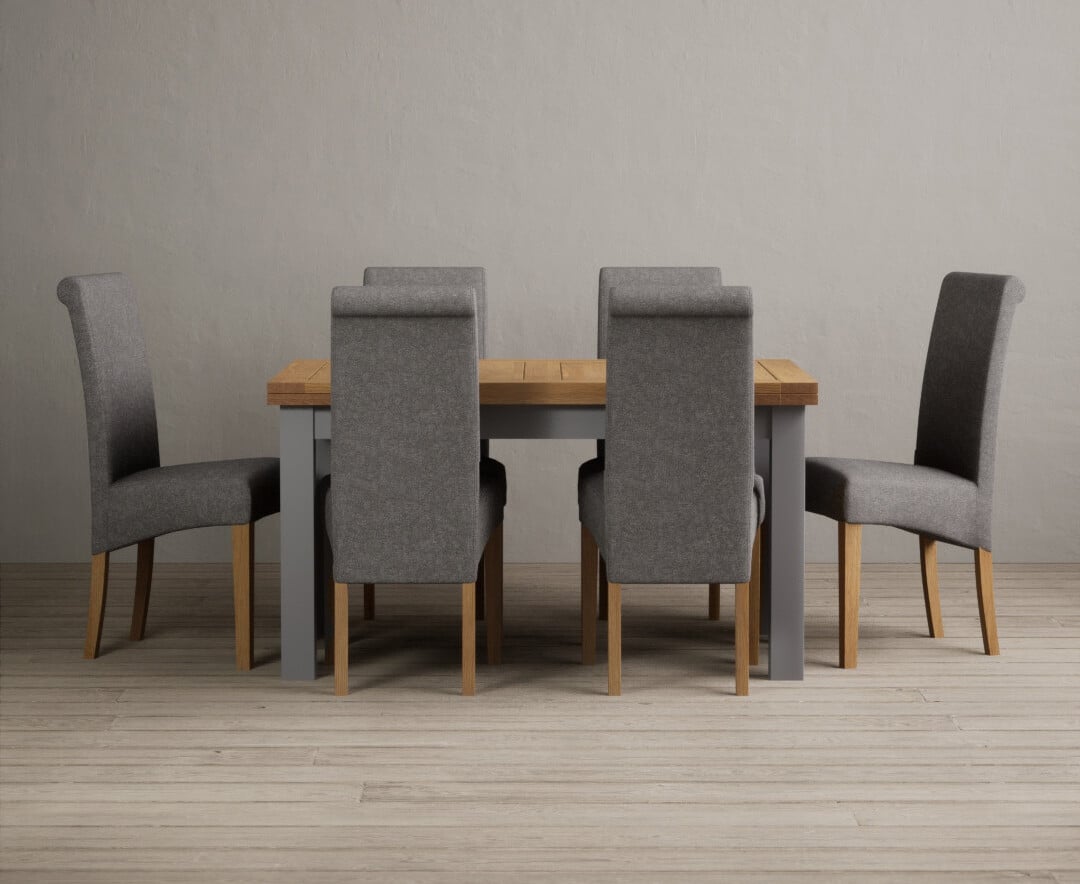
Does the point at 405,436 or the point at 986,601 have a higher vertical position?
the point at 405,436

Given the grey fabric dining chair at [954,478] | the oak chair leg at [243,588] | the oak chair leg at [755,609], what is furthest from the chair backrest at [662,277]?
the oak chair leg at [243,588]

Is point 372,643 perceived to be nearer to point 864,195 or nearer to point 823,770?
point 823,770

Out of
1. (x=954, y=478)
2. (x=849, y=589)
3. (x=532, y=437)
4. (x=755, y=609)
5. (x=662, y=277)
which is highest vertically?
(x=662, y=277)

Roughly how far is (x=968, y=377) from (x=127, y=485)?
2258 millimetres

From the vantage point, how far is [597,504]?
3482 millimetres

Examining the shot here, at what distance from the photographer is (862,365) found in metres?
4.81

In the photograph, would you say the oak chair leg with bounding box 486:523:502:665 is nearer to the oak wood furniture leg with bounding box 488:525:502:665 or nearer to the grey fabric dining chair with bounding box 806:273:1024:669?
the oak wood furniture leg with bounding box 488:525:502:665

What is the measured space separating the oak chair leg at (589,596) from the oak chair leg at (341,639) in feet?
2.10

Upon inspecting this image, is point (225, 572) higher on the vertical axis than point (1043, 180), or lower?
lower

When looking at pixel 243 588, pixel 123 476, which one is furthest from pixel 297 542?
pixel 123 476

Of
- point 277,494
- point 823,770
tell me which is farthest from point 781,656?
point 277,494

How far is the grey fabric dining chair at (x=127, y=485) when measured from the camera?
3.56 m

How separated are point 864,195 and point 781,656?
1.93 metres

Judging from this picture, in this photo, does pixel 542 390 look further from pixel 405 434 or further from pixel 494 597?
pixel 494 597
